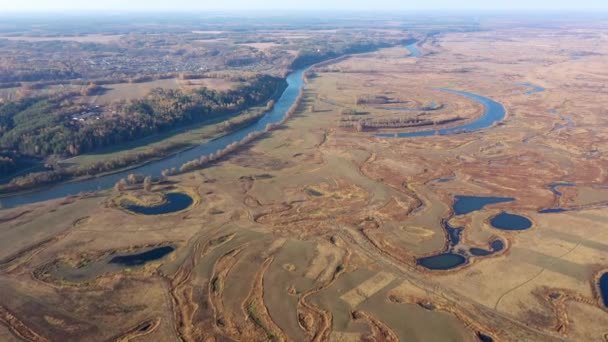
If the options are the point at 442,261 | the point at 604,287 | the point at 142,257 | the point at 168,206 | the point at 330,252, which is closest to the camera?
the point at 604,287

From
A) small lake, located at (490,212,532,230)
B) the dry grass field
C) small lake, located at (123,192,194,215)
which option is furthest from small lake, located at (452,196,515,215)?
small lake, located at (123,192,194,215)

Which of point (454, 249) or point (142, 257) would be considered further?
point (454, 249)

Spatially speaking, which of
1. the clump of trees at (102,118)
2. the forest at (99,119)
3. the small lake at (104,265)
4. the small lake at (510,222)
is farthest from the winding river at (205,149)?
the small lake at (510,222)

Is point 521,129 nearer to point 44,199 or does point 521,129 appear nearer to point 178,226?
point 178,226

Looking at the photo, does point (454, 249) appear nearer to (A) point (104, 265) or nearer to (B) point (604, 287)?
(B) point (604, 287)

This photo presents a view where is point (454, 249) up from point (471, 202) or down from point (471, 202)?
down

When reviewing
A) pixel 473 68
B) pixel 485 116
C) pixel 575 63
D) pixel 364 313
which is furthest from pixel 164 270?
pixel 575 63

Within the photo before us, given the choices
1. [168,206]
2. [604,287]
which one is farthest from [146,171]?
[604,287]
